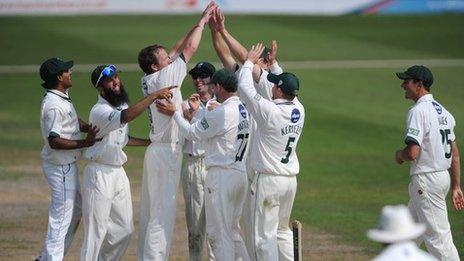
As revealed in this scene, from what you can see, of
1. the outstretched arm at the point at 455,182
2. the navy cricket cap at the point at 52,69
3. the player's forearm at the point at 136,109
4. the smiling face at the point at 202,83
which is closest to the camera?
the player's forearm at the point at 136,109

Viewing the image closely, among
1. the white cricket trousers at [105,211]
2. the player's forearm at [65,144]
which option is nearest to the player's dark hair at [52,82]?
the player's forearm at [65,144]

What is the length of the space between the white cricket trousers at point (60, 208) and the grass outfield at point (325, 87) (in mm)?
4146

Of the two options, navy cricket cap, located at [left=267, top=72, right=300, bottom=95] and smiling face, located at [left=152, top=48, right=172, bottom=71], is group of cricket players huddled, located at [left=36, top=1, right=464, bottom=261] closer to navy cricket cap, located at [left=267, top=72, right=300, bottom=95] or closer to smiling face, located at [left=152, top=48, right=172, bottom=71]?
navy cricket cap, located at [left=267, top=72, right=300, bottom=95]

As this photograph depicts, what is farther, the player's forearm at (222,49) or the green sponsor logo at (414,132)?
the player's forearm at (222,49)

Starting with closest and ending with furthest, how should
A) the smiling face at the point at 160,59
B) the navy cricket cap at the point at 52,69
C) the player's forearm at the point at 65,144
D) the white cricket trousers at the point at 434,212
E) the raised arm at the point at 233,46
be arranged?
the player's forearm at the point at 65,144 < the white cricket trousers at the point at 434,212 < the navy cricket cap at the point at 52,69 < the smiling face at the point at 160,59 < the raised arm at the point at 233,46

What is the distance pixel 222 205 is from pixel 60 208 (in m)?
1.70

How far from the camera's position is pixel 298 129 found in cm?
1304

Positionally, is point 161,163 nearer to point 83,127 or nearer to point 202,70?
point 83,127

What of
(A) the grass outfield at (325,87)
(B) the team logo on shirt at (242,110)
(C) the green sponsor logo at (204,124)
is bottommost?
(C) the green sponsor logo at (204,124)

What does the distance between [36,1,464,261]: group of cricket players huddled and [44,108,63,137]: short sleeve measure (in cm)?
1

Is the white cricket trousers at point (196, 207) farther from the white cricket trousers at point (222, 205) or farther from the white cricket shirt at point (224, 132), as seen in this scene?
the white cricket shirt at point (224, 132)

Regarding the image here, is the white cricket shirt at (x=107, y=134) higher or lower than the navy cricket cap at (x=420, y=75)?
lower

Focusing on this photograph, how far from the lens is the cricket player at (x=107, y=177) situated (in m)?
13.0

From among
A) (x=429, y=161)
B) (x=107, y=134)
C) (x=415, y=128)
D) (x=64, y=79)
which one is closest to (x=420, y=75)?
(x=415, y=128)
